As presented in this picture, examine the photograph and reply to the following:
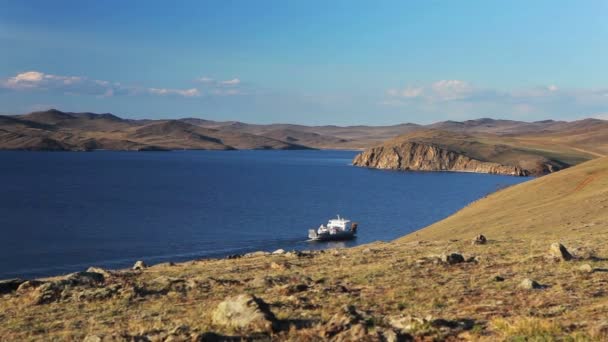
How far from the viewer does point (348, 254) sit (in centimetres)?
2830

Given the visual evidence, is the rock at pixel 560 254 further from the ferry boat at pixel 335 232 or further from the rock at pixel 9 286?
the ferry boat at pixel 335 232

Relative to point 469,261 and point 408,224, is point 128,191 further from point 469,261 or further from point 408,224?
point 469,261

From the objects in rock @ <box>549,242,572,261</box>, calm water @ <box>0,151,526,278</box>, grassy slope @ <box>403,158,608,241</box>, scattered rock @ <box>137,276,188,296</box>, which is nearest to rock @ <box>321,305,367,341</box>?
scattered rock @ <box>137,276,188,296</box>

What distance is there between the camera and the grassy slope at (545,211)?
38769 mm

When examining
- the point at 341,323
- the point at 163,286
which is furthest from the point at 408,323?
the point at 163,286

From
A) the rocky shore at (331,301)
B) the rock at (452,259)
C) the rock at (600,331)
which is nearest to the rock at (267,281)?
the rocky shore at (331,301)

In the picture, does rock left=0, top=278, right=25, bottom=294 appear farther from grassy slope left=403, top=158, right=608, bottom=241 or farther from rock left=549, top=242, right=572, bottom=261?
grassy slope left=403, top=158, right=608, bottom=241

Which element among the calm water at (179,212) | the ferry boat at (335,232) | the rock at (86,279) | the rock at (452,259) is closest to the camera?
the rock at (86,279)

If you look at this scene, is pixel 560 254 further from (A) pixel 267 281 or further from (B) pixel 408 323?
(B) pixel 408 323

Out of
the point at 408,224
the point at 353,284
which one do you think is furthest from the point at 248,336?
the point at 408,224

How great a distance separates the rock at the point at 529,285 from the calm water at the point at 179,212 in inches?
1986

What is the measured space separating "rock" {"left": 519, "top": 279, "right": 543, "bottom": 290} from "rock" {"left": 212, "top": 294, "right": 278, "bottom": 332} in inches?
323

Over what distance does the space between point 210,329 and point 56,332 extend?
423 centimetres

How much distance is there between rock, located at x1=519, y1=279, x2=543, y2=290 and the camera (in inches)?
650
